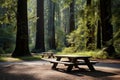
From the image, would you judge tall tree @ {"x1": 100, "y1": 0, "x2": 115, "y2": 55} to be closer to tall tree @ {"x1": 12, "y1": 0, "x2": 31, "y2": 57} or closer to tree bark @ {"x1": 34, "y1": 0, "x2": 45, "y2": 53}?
tall tree @ {"x1": 12, "y1": 0, "x2": 31, "y2": 57}

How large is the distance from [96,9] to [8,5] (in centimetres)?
851

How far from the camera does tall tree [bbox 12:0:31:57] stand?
21.8m

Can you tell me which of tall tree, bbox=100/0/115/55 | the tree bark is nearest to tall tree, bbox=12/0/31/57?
tall tree, bbox=100/0/115/55

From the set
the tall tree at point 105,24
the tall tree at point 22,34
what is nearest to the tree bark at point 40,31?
the tall tree at point 22,34

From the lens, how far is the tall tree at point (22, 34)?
21.8 meters

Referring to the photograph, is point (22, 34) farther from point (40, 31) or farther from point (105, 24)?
point (40, 31)

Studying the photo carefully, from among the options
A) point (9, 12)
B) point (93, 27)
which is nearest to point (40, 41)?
point (9, 12)

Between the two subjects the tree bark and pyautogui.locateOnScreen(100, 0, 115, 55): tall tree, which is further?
the tree bark

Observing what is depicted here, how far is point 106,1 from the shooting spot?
20.9 metres

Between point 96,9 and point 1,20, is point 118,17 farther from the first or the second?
point 1,20

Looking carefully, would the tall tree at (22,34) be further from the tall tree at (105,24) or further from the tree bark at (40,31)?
the tree bark at (40,31)

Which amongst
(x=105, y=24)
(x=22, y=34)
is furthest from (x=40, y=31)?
(x=105, y=24)

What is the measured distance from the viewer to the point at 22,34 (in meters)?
22.2

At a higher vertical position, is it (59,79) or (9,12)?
(9,12)
